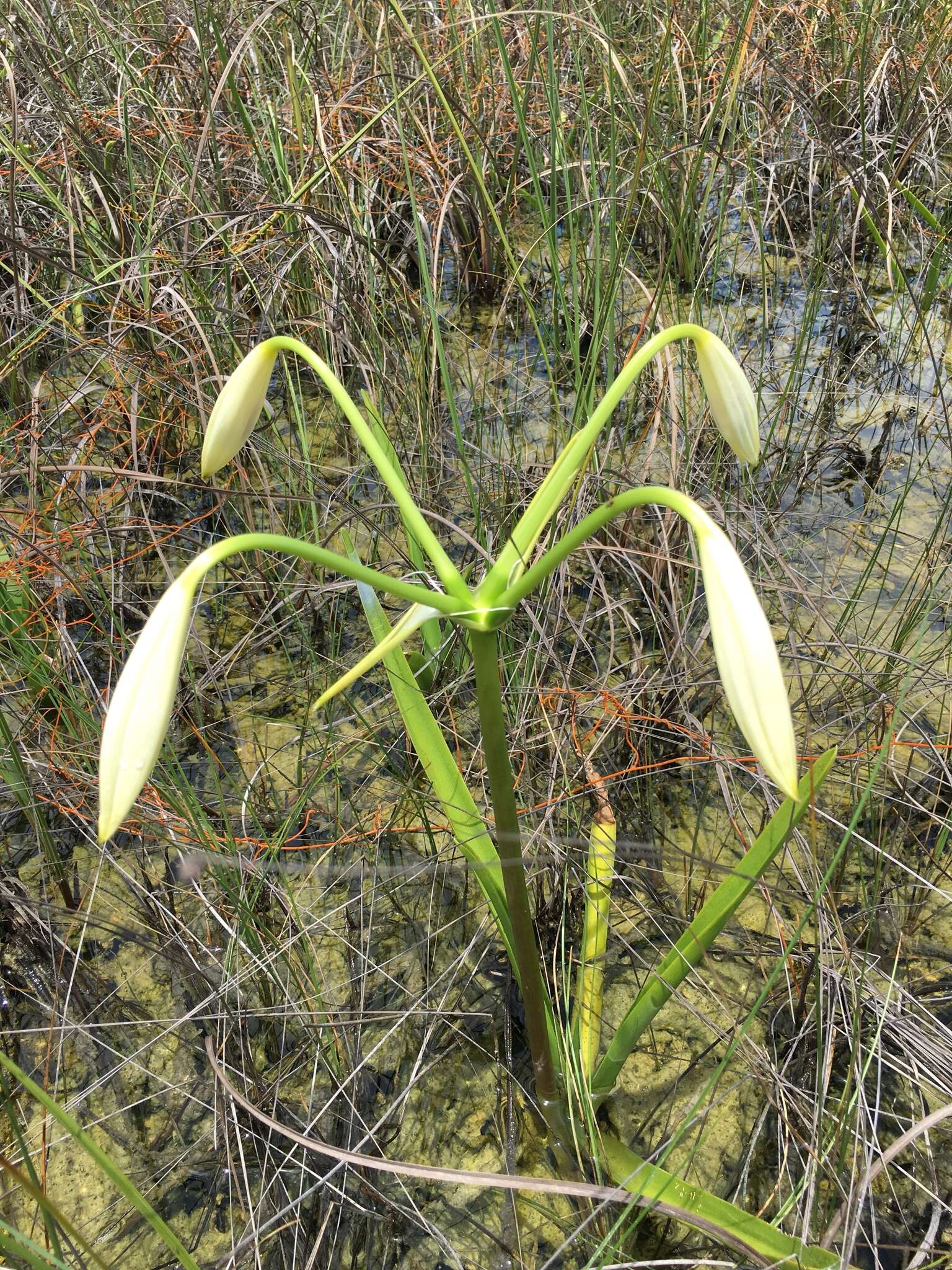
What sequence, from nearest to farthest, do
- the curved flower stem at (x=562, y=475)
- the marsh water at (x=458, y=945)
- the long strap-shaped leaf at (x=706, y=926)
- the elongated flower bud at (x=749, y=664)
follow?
the elongated flower bud at (x=749, y=664), the curved flower stem at (x=562, y=475), the long strap-shaped leaf at (x=706, y=926), the marsh water at (x=458, y=945)

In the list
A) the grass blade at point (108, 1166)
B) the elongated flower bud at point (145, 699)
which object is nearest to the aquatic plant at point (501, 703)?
the elongated flower bud at point (145, 699)

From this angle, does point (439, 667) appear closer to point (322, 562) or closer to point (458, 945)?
point (458, 945)

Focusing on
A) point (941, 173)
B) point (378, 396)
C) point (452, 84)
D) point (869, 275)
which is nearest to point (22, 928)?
point (378, 396)

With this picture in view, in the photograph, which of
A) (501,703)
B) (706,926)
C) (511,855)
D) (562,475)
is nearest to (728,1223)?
(706,926)

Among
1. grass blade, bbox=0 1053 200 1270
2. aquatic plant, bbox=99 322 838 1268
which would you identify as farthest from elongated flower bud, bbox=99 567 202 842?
grass blade, bbox=0 1053 200 1270

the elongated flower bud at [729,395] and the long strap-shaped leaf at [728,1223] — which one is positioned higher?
the elongated flower bud at [729,395]

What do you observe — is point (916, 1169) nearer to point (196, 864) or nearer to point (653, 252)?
point (196, 864)

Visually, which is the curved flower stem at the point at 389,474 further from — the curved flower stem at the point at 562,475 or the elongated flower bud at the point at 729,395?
the elongated flower bud at the point at 729,395
